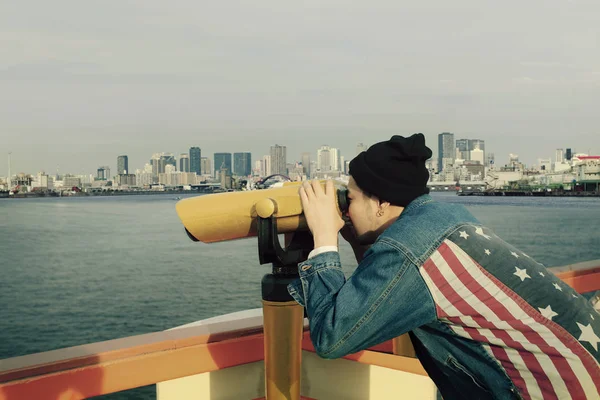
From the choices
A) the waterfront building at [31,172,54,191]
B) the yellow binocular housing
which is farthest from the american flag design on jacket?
the waterfront building at [31,172,54,191]

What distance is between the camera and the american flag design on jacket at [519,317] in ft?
3.60

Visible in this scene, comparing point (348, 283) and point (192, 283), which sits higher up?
point (348, 283)

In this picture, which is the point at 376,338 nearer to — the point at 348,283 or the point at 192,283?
the point at 348,283

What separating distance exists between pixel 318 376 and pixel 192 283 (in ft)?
68.7

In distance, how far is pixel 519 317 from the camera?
3.59 ft

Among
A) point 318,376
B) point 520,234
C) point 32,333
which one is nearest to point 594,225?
point 520,234

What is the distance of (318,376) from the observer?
2.01m

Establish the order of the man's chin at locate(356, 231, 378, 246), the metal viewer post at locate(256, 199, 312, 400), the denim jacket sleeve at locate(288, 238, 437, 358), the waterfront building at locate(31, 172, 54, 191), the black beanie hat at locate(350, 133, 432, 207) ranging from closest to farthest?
the denim jacket sleeve at locate(288, 238, 437, 358), the black beanie hat at locate(350, 133, 432, 207), the man's chin at locate(356, 231, 378, 246), the metal viewer post at locate(256, 199, 312, 400), the waterfront building at locate(31, 172, 54, 191)

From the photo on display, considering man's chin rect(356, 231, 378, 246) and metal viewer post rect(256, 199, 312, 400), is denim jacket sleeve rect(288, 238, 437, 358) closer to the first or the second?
man's chin rect(356, 231, 378, 246)

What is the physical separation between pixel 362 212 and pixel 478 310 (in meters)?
0.34

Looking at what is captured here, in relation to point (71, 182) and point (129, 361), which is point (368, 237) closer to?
point (129, 361)

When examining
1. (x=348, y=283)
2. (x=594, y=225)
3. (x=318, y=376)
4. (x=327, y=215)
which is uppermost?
(x=327, y=215)

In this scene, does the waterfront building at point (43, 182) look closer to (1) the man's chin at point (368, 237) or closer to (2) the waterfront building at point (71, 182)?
(2) the waterfront building at point (71, 182)

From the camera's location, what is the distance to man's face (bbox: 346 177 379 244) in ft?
4.28
